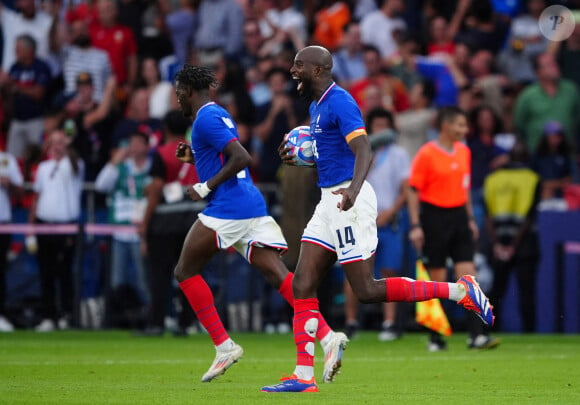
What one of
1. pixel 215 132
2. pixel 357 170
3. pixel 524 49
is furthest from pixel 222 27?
pixel 357 170

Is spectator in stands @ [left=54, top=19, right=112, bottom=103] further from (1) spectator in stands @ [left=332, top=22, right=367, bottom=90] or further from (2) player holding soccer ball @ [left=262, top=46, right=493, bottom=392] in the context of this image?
(2) player holding soccer ball @ [left=262, top=46, right=493, bottom=392]

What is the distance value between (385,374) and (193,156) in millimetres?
2442

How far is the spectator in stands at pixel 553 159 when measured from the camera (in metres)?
17.8

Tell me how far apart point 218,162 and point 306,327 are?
1.98 meters

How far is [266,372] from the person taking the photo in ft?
37.0

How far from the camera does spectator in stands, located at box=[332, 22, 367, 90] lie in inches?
790

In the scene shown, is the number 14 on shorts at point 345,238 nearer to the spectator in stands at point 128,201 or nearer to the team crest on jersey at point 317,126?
the team crest on jersey at point 317,126

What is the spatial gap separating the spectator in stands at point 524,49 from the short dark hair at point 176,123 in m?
6.62

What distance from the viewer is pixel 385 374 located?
10961 mm

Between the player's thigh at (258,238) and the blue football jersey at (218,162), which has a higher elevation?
the blue football jersey at (218,162)

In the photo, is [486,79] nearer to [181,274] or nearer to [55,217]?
[55,217]

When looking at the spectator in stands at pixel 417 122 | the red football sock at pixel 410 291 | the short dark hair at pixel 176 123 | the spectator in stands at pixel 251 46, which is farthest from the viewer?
the spectator in stands at pixel 251 46

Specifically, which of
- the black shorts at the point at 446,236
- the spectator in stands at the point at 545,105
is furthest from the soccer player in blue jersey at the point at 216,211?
the spectator in stands at the point at 545,105

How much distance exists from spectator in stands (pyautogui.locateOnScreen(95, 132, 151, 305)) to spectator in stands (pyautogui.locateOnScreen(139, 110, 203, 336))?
960mm
